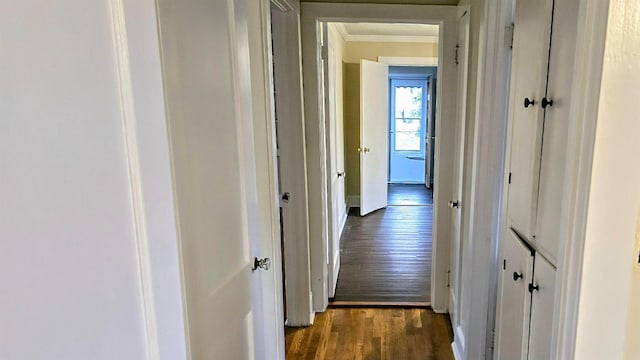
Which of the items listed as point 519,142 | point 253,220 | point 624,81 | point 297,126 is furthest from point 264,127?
point 624,81

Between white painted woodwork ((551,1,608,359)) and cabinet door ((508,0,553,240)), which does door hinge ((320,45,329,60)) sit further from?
white painted woodwork ((551,1,608,359))

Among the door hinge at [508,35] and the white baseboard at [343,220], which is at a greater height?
the door hinge at [508,35]

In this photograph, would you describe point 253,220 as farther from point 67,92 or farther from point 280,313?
point 67,92

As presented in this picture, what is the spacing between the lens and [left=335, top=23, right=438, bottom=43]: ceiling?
4.54m

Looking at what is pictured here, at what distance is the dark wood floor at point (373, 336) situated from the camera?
7.55 ft

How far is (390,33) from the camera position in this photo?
16.1 feet

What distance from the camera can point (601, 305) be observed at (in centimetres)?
82

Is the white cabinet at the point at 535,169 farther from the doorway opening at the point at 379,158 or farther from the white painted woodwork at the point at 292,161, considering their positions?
the doorway opening at the point at 379,158

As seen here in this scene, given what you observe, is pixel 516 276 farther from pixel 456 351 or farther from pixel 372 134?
pixel 372 134

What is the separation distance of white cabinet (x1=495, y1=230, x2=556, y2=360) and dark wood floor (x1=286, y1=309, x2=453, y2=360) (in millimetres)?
744

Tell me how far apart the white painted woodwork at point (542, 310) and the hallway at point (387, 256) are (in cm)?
166

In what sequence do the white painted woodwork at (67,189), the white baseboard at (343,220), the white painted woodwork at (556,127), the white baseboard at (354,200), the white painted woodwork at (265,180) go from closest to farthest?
the white painted woodwork at (67,189) → the white painted woodwork at (556,127) → the white painted woodwork at (265,180) → the white baseboard at (343,220) → the white baseboard at (354,200)

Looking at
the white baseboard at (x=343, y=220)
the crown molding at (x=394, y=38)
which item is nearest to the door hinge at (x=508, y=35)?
the white baseboard at (x=343, y=220)

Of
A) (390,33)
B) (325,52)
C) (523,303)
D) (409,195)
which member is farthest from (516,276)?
(409,195)
